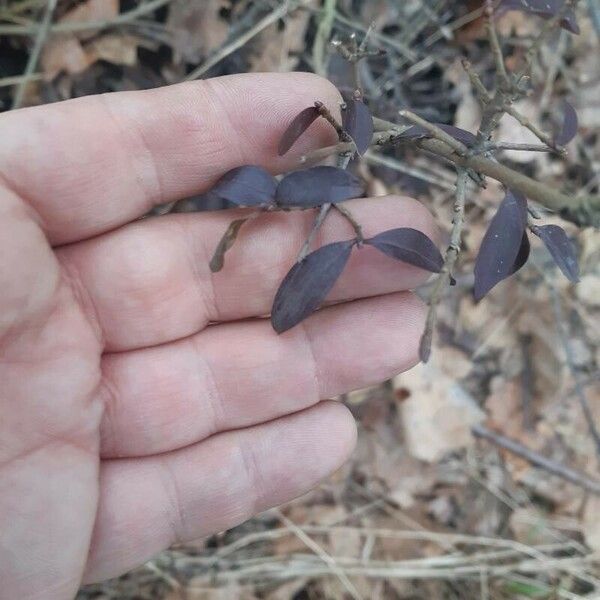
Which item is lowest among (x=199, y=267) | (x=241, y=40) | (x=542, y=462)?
(x=542, y=462)

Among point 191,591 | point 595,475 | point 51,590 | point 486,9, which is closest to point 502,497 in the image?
point 595,475

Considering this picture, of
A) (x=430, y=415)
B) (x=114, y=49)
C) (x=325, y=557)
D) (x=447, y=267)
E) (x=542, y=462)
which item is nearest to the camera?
(x=447, y=267)

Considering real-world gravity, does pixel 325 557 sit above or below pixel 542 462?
below

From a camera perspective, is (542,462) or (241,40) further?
(542,462)

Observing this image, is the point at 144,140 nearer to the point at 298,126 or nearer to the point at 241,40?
the point at 298,126

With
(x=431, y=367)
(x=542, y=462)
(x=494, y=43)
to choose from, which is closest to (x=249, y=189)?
(x=494, y=43)

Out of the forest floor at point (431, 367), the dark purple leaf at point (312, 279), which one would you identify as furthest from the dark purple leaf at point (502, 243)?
the forest floor at point (431, 367)

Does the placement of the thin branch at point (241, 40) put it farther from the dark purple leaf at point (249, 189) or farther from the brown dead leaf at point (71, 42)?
the dark purple leaf at point (249, 189)
